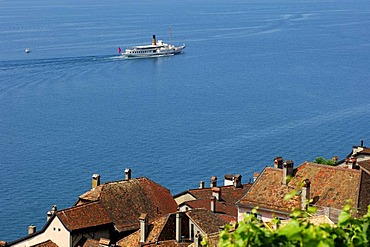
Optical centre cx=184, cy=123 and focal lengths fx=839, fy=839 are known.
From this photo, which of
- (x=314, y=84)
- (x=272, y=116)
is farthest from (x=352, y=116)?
(x=314, y=84)

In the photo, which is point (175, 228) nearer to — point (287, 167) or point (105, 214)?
point (105, 214)

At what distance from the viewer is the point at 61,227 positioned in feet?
94.3

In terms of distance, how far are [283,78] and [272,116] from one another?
26.1 meters

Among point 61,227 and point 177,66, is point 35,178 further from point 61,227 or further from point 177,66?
point 177,66

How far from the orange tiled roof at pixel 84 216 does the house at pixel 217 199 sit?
3.56 m

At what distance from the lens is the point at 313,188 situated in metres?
26.8

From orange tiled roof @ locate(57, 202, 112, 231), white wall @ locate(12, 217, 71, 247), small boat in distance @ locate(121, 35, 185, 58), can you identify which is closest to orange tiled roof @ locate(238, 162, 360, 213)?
orange tiled roof @ locate(57, 202, 112, 231)

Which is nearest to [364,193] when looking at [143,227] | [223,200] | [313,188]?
[313,188]

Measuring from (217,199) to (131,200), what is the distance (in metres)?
4.38

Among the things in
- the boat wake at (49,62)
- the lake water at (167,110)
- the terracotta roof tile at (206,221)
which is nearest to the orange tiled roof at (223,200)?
the terracotta roof tile at (206,221)

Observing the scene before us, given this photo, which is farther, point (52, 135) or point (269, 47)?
point (269, 47)

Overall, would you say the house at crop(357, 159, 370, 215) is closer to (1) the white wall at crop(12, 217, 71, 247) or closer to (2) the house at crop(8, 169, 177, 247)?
(2) the house at crop(8, 169, 177, 247)

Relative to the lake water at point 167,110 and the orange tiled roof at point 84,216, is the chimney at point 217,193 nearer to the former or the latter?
the orange tiled roof at point 84,216

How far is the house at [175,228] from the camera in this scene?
86.2ft
